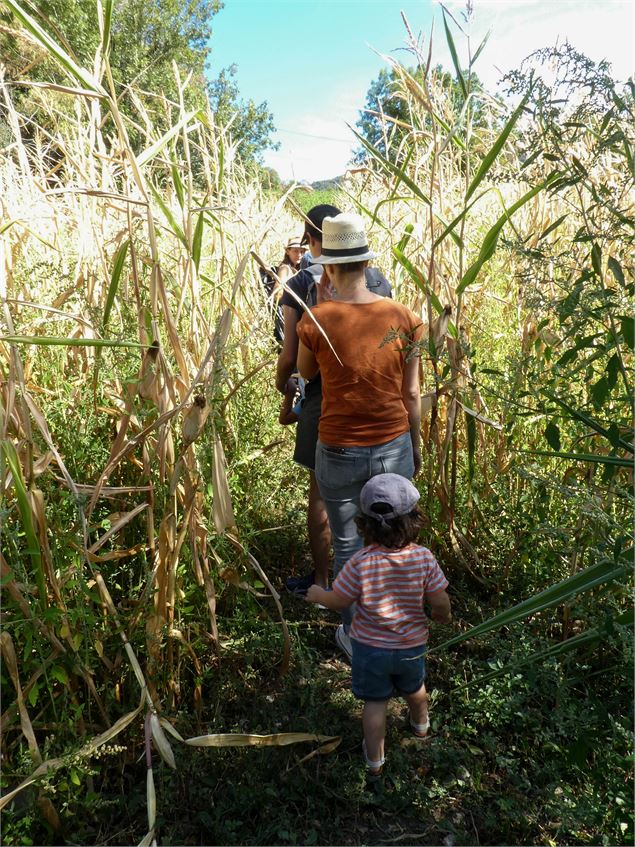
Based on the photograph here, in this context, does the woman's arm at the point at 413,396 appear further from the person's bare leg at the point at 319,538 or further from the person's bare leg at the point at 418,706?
the person's bare leg at the point at 418,706

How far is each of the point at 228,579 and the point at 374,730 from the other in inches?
24.8

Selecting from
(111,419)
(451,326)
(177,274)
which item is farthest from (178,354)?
(451,326)

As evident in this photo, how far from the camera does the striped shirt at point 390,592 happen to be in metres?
2.02

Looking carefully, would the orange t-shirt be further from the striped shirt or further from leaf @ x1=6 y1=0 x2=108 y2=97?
leaf @ x1=6 y1=0 x2=108 y2=97

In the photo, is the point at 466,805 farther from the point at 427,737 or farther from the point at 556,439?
the point at 556,439

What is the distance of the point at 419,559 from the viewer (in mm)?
2059

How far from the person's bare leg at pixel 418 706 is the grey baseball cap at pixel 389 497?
537mm

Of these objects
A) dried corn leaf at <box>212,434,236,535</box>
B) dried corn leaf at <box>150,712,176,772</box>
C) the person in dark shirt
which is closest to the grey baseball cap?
dried corn leaf at <box>212,434,236,535</box>

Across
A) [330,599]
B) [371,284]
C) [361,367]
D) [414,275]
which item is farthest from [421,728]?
[371,284]

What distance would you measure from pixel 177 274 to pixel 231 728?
1.57 meters

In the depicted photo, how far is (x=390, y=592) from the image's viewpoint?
6.68 ft

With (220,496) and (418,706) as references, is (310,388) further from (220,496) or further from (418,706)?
(418,706)

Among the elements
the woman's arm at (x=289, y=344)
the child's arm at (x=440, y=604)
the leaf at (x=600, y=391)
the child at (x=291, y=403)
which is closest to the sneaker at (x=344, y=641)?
the child's arm at (x=440, y=604)

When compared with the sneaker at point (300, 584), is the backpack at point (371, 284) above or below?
above
